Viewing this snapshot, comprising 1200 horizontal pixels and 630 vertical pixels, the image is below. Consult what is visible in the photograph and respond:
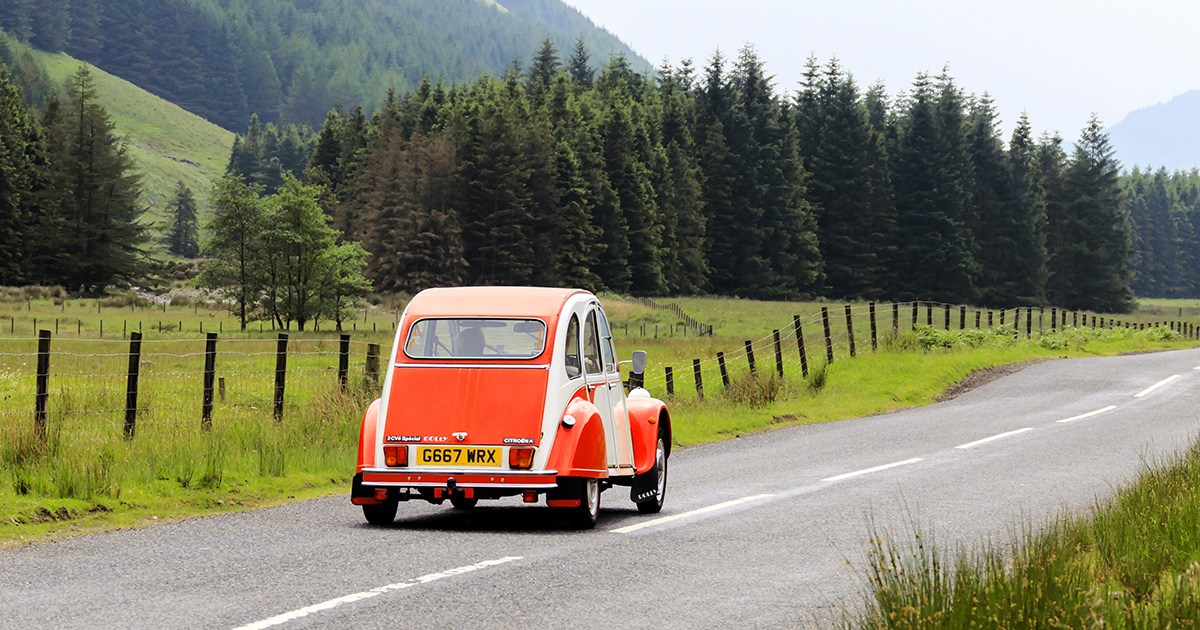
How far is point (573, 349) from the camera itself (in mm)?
10664

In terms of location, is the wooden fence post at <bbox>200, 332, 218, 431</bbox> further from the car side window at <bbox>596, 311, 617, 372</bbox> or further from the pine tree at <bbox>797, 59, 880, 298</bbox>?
the pine tree at <bbox>797, 59, 880, 298</bbox>

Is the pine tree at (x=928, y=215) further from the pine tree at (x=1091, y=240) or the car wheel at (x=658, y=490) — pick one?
the car wheel at (x=658, y=490)

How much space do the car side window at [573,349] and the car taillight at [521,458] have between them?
3.02 feet

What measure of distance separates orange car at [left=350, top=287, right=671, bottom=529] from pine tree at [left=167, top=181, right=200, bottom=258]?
585 ft

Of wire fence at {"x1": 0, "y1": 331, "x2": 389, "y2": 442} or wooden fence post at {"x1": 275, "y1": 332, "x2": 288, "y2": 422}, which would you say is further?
wooden fence post at {"x1": 275, "y1": 332, "x2": 288, "y2": 422}

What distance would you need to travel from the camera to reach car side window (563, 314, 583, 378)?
34.2ft

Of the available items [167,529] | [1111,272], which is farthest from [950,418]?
[1111,272]

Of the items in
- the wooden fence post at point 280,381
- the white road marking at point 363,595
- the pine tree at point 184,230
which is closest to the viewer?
the white road marking at point 363,595

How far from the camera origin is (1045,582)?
18.2 ft

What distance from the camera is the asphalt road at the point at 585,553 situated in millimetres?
6719

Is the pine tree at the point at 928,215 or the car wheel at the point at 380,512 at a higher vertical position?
the pine tree at the point at 928,215

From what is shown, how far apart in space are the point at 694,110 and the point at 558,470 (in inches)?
4492

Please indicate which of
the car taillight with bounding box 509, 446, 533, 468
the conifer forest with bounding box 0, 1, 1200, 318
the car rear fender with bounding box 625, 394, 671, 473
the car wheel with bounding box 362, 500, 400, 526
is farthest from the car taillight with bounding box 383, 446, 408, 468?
the conifer forest with bounding box 0, 1, 1200, 318

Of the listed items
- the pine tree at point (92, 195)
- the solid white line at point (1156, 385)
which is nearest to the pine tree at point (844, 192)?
the pine tree at point (92, 195)
